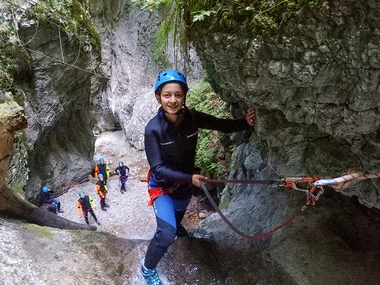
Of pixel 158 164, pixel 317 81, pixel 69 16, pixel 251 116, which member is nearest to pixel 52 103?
pixel 69 16

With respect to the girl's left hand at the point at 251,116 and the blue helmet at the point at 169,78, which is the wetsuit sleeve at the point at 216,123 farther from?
the blue helmet at the point at 169,78

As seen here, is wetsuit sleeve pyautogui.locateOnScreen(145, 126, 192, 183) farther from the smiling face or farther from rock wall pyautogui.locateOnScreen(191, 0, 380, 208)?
rock wall pyautogui.locateOnScreen(191, 0, 380, 208)

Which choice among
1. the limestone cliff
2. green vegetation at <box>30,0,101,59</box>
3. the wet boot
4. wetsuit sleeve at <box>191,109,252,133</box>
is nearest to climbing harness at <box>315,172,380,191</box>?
wetsuit sleeve at <box>191,109,252,133</box>

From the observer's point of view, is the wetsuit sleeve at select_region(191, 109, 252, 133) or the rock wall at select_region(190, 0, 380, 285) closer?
the rock wall at select_region(190, 0, 380, 285)

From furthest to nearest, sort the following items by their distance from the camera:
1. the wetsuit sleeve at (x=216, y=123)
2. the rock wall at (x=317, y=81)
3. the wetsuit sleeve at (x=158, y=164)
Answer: the wetsuit sleeve at (x=216, y=123), the wetsuit sleeve at (x=158, y=164), the rock wall at (x=317, y=81)

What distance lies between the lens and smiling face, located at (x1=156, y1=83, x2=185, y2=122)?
12.5 feet

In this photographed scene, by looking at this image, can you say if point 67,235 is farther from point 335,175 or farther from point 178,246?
point 335,175

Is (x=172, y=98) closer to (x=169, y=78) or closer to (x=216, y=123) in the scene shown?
(x=169, y=78)

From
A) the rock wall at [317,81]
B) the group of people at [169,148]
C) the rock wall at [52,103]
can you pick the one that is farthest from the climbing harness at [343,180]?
the rock wall at [52,103]

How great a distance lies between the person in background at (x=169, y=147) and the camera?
3.81 meters

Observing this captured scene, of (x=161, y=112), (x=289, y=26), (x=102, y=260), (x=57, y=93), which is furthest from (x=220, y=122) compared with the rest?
(x=57, y=93)

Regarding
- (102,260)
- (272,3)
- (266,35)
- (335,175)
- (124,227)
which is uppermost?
(272,3)

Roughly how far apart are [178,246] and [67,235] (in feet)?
5.57

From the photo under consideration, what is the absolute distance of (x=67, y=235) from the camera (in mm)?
4867
